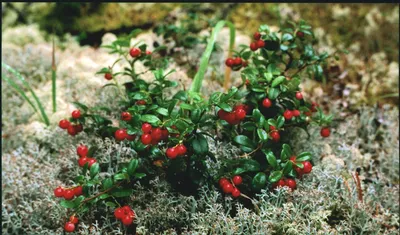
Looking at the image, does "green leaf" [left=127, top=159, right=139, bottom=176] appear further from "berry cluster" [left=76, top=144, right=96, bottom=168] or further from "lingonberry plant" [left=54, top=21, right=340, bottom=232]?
"berry cluster" [left=76, top=144, right=96, bottom=168]

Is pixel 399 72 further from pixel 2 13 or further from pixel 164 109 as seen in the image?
pixel 2 13

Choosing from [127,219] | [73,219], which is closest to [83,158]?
[73,219]

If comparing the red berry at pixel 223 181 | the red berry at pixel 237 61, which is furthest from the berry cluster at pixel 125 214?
the red berry at pixel 237 61

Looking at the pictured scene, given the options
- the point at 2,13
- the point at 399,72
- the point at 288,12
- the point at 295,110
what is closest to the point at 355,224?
the point at 295,110

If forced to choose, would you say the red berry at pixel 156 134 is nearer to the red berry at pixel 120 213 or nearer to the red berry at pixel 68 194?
the red berry at pixel 120 213

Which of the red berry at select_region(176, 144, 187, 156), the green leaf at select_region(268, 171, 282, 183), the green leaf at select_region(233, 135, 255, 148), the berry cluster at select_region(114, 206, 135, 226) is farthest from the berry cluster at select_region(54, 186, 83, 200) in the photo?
the green leaf at select_region(268, 171, 282, 183)
